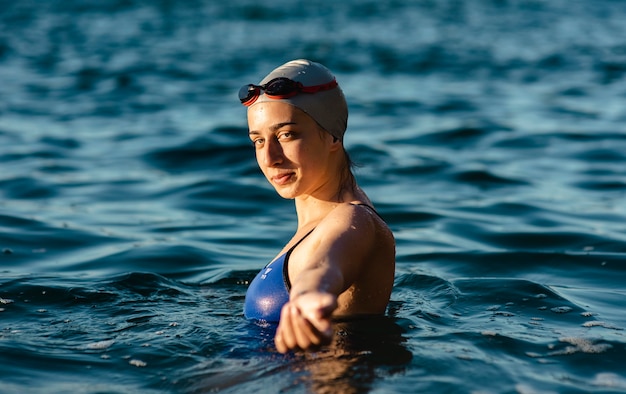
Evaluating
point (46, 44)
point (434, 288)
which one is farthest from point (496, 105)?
point (46, 44)

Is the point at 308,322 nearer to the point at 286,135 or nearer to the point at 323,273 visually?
the point at 323,273

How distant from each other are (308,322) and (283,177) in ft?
4.75

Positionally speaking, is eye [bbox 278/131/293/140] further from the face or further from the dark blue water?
the dark blue water

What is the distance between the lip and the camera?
4730mm

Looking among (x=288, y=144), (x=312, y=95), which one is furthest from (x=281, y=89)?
(x=288, y=144)

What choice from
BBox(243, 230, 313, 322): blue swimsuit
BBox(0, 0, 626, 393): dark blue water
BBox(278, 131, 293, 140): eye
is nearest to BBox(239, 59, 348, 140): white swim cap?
BBox(278, 131, 293, 140): eye

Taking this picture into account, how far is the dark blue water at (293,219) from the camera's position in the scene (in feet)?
15.1

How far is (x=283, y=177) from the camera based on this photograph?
4.74m

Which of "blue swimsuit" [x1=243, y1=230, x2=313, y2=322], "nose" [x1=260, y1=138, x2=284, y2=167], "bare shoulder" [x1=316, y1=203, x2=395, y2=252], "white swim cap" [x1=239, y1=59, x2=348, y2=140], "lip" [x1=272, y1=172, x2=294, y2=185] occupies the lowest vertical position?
"blue swimsuit" [x1=243, y1=230, x2=313, y2=322]

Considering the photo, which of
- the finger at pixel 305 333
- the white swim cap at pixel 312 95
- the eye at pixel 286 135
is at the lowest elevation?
the finger at pixel 305 333

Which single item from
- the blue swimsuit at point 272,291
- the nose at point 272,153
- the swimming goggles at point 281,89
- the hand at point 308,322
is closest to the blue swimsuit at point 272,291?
the blue swimsuit at point 272,291

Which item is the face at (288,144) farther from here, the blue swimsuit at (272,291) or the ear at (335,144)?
the blue swimsuit at (272,291)

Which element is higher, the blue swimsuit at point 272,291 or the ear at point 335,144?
the ear at point 335,144

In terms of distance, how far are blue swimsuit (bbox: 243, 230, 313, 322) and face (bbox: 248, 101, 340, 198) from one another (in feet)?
0.92
